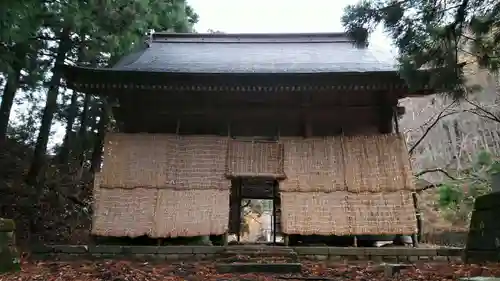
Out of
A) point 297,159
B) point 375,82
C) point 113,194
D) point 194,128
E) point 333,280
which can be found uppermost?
point 375,82

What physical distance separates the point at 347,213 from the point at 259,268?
9.18 feet

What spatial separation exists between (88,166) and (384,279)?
508 inches

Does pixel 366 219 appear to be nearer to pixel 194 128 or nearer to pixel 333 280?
pixel 333 280

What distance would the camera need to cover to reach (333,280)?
16.9ft

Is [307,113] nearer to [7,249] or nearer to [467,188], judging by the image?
[467,188]

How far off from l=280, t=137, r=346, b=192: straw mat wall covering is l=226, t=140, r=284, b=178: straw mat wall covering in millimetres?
208

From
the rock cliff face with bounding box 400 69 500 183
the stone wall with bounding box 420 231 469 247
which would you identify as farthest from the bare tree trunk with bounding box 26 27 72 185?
the stone wall with bounding box 420 231 469 247

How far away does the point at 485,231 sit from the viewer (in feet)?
18.9

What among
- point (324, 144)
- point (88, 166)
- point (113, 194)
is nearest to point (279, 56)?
point (324, 144)

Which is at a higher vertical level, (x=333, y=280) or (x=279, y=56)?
(x=279, y=56)

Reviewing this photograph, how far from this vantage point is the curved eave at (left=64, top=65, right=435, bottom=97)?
27.7 ft

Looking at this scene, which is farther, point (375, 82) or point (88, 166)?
point (88, 166)

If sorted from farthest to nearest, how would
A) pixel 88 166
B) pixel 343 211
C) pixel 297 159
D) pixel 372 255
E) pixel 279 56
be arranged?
pixel 88 166 → pixel 279 56 → pixel 297 159 → pixel 343 211 → pixel 372 255

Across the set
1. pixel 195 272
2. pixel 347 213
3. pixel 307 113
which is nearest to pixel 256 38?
pixel 307 113
